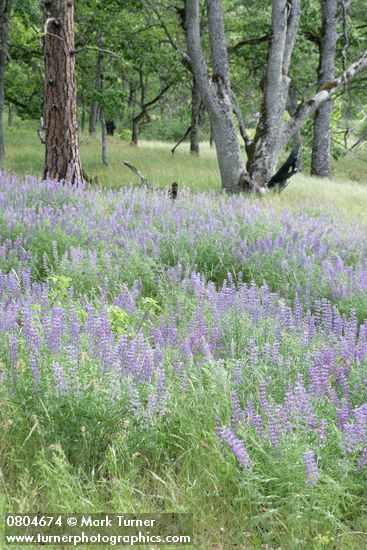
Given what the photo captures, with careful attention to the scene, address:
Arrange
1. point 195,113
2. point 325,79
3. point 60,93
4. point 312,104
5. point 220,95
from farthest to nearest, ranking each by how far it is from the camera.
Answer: point 195,113
point 325,79
point 312,104
point 220,95
point 60,93

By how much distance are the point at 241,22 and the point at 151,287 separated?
15933 millimetres

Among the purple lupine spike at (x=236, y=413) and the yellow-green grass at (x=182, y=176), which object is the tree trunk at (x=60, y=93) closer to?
the yellow-green grass at (x=182, y=176)

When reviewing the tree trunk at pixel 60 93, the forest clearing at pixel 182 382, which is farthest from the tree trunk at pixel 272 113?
the forest clearing at pixel 182 382

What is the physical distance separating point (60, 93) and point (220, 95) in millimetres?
3078

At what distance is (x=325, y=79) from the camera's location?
16969mm

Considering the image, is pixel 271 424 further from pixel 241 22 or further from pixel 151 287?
pixel 241 22

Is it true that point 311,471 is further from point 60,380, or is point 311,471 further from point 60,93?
point 60,93

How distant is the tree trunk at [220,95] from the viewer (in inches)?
459

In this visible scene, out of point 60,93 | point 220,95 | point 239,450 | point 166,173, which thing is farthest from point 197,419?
point 166,173

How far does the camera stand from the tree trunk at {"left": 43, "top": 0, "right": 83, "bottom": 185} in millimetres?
10141

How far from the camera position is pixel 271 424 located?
2719 mm

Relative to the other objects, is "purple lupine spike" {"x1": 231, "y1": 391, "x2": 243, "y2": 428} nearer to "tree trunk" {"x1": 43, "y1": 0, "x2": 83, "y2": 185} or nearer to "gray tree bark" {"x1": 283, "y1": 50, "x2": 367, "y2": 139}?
"tree trunk" {"x1": 43, "y1": 0, "x2": 83, "y2": 185}

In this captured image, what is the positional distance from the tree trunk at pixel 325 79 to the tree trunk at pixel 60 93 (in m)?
8.13

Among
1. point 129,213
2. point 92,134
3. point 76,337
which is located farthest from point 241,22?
point 76,337
